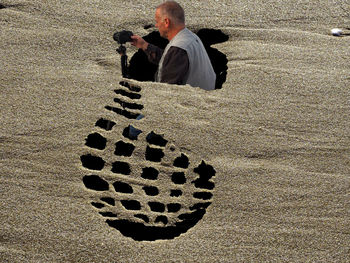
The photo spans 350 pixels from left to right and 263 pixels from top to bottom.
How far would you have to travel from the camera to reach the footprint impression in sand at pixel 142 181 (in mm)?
2469

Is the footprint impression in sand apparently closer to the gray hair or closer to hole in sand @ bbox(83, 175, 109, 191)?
hole in sand @ bbox(83, 175, 109, 191)

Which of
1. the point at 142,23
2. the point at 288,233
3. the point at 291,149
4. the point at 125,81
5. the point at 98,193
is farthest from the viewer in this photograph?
the point at 142,23

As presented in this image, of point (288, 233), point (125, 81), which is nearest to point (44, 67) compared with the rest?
point (125, 81)

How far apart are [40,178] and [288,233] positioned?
122 centimetres

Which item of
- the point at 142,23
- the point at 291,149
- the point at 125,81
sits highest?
the point at 142,23

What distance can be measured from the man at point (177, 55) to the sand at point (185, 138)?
0.08 meters

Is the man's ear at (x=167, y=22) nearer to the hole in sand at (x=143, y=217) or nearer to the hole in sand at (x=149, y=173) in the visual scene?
the hole in sand at (x=149, y=173)

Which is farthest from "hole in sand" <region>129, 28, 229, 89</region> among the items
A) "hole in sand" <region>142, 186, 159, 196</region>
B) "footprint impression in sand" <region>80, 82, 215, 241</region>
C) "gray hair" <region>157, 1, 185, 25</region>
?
"hole in sand" <region>142, 186, 159, 196</region>

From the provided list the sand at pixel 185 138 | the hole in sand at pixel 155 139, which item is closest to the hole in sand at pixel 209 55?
the sand at pixel 185 138

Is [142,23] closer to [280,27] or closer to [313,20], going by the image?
[280,27]

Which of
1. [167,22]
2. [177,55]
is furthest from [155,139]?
[167,22]

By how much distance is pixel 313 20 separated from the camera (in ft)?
12.8

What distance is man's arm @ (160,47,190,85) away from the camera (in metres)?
3.13

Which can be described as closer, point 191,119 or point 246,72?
point 191,119
